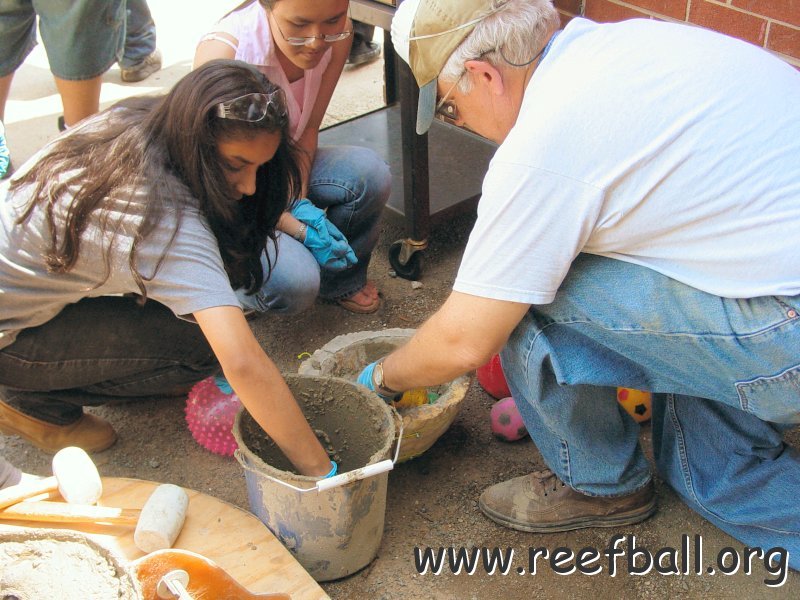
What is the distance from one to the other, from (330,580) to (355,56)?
3409 mm

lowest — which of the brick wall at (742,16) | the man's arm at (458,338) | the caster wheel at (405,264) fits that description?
the caster wheel at (405,264)

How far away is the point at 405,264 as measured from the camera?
114 inches

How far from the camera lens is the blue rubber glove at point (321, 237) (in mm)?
2461

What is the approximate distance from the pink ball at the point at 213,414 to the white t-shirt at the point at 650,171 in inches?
36.1

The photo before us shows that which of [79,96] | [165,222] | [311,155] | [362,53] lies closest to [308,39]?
[311,155]

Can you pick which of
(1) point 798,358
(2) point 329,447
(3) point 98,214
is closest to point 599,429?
(1) point 798,358

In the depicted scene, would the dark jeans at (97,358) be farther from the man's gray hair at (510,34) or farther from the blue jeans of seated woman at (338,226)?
the man's gray hair at (510,34)

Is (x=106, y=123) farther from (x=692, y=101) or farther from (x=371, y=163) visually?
(x=692, y=101)

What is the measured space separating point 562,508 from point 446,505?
0.29 m

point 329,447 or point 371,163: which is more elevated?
point 371,163

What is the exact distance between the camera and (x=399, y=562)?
6.31ft

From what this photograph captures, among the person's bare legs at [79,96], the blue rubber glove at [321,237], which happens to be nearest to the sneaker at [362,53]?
the person's bare legs at [79,96]

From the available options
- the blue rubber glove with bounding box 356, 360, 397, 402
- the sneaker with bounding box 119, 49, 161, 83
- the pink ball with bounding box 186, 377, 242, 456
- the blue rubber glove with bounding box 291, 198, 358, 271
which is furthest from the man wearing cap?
the sneaker with bounding box 119, 49, 161, 83

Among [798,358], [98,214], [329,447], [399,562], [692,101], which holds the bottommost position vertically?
[399,562]
